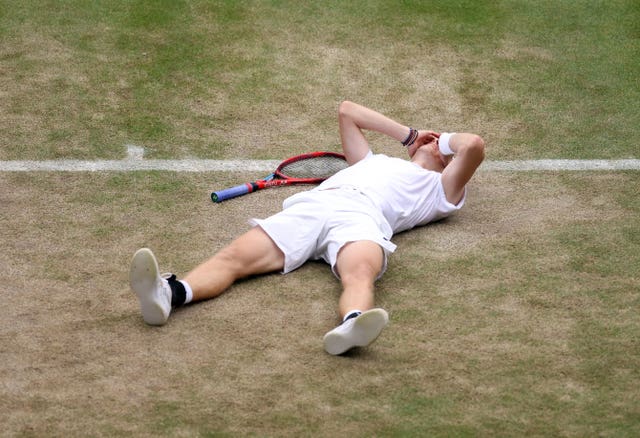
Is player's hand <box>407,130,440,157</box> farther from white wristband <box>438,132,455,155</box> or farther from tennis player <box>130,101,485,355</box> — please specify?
white wristband <box>438,132,455,155</box>

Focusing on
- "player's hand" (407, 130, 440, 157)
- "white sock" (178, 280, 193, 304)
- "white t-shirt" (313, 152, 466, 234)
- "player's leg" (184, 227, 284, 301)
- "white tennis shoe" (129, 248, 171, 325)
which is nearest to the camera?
"white tennis shoe" (129, 248, 171, 325)

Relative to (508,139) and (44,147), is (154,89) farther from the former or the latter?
(508,139)

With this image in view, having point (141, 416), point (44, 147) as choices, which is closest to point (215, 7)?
point (44, 147)

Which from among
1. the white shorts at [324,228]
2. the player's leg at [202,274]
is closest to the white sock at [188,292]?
the player's leg at [202,274]

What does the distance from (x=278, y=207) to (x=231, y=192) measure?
0.36 metres

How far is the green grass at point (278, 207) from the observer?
5.72 m

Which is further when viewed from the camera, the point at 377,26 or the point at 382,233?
the point at 377,26

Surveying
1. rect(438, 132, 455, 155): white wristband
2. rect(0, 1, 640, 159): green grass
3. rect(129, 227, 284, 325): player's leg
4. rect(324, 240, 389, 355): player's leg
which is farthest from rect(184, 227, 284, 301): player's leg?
rect(0, 1, 640, 159): green grass

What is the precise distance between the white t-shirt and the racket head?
0.44 m

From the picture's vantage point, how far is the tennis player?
245 inches

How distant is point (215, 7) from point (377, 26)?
5.01ft

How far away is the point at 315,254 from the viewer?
714 cm

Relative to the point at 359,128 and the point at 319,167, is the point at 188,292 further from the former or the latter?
the point at 359,128

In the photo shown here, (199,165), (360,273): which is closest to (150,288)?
(360,273)
